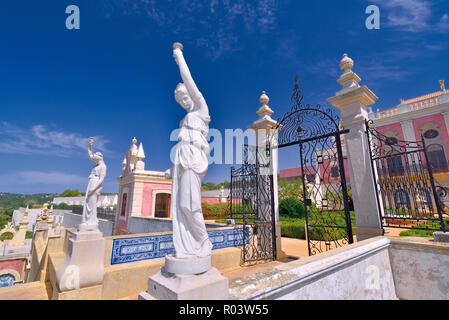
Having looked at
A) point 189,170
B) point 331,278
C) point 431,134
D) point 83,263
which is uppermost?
point 431,134

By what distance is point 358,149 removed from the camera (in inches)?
174

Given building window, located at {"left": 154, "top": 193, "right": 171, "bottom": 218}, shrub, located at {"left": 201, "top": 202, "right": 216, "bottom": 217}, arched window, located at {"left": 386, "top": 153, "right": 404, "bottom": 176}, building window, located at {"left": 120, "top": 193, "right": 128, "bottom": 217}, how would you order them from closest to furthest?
1. arched window, located at {"left": 386, "top": 153, "right": 404, "bottom": 176}
2. building window, located at {"left": 120, "top": 193, "right": 128, "bottom": 217}
3. building window, located at {"left": 154, "top": 193, "right": 171, "bottom": 218}
4. shrub, located at {"left": 201, "top": 202, "right": 216, "bottom": 217}

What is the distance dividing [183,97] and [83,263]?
360cm

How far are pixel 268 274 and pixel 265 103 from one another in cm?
552

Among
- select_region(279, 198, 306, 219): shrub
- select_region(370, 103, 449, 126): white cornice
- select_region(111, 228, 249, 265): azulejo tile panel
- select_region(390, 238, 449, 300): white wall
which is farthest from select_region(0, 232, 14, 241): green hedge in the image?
select_region(370, 103, 449, 126): white cornice

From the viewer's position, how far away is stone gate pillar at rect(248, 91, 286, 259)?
5824mm

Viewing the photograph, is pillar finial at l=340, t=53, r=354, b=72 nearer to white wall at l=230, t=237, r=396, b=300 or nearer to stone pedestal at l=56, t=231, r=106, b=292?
white wall at l=230, t=237, r=396, b=300

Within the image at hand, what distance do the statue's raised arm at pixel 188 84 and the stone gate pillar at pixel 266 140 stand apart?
4014 mm

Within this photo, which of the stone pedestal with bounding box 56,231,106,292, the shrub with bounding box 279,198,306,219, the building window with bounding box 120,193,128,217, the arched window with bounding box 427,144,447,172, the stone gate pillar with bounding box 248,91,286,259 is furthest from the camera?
the arched window with bounding box 427,144,447,172

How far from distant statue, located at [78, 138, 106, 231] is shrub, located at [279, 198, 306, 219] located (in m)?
12.9

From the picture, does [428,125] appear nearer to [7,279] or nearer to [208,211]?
[208,211]

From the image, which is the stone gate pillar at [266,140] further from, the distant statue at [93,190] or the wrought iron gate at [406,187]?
the distant statue at [93,190]

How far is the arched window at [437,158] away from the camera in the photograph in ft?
50.7

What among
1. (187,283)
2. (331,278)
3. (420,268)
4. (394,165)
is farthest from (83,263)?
(394,165)
